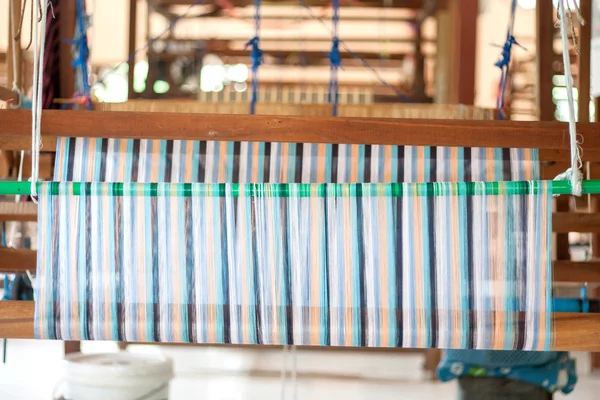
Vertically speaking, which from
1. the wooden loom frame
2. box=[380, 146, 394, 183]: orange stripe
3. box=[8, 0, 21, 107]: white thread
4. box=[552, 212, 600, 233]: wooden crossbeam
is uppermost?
box=[8, 0, 21, 107]: white thread

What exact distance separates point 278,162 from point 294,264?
0.96 ft

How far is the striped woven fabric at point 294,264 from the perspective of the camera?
1.53 m

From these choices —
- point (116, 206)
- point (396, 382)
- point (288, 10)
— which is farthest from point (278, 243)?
point (288, 10)

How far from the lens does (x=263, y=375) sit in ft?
13.4

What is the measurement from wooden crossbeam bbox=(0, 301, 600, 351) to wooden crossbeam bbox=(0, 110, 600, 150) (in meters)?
0.36

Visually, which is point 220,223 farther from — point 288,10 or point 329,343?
point 288,10

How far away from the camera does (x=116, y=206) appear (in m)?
1.57

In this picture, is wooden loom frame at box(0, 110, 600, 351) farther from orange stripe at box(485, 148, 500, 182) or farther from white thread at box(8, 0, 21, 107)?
white thread at box(8, 0, 21, 107)

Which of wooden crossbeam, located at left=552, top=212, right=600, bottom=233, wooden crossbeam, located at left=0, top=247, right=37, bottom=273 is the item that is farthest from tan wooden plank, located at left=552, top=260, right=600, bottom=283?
wooden crossbeam, located at left=0, top=247, right=37, bottom=273

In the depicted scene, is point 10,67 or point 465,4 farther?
point 465,4

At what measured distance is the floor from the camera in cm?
358

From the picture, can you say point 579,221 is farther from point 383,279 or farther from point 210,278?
point 210,278

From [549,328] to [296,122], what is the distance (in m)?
0.68

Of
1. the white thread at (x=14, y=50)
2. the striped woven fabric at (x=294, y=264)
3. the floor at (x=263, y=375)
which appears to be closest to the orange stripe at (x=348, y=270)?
the striped woven fabric at (x=294, y=264)
